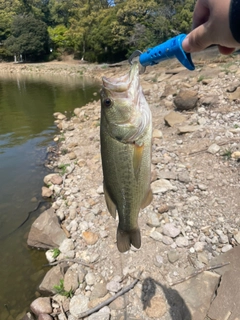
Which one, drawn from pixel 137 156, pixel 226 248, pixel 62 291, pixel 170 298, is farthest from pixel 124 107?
pixel 62 291

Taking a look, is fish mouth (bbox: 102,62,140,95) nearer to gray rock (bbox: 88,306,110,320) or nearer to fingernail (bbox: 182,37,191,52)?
fingernail (bbox: 182,37,191,52)

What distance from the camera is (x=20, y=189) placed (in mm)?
8664

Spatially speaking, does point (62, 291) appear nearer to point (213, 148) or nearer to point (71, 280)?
point (71, 280)

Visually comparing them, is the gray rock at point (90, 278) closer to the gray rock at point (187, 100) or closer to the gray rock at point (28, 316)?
the gray rock at point (28, 316)

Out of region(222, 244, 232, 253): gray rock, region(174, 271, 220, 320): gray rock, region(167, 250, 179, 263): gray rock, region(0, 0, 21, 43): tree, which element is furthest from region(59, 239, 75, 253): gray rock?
region(0, 0, 21, 43): tree

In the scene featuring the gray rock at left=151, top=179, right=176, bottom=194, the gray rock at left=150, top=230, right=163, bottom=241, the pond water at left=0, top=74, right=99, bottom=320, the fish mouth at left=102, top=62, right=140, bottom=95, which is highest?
the fish mouth at left=102, top=62, right=140, bottom=95

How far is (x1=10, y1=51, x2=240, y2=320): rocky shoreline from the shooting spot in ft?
13.3

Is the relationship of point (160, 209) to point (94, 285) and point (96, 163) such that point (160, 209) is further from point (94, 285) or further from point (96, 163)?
point (96, 163)

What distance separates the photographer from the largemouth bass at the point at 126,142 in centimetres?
238

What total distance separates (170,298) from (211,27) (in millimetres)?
3603

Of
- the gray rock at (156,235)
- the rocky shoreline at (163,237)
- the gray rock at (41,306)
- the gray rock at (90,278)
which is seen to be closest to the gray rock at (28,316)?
the rocky shoreline at (163,237)

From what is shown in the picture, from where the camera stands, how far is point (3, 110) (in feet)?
64.4

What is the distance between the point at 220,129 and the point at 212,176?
2197 mm

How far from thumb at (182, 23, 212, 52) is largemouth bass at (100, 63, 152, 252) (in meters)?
0.46
